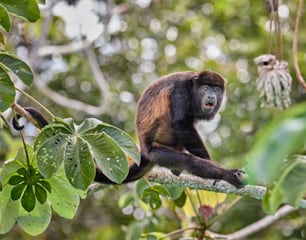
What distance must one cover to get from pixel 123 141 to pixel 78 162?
194mm

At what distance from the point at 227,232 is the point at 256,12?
2.75 meters

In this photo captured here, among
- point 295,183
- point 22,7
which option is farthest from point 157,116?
point 295,183

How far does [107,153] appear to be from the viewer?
228 centimetres

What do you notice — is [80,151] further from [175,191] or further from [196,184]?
[175,191]

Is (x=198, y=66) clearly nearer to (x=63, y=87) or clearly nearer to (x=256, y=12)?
(x=256, y=12)

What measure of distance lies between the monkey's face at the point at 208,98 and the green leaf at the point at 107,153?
1866 millimetres

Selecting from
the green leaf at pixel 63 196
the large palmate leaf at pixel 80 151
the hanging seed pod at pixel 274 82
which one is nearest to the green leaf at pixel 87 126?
the large palmate leaf at pixel 80 151

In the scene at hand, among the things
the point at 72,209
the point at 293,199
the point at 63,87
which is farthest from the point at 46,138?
the point at 63,87

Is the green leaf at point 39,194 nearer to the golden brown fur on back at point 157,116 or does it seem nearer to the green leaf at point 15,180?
the green leaf at point 15,180

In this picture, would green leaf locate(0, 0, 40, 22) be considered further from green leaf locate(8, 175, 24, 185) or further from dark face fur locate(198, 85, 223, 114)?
dark face fur locate(198, 85, 223, 114)

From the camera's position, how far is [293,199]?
1417 mm

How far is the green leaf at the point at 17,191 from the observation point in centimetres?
252

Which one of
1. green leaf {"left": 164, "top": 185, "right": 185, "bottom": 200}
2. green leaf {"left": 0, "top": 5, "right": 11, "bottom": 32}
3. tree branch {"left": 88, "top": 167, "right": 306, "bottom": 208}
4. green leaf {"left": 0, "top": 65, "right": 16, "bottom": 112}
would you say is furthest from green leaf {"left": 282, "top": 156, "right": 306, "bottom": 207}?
green leaf {"left": 164, "top": 185, "right": 185, "bottom": 200}

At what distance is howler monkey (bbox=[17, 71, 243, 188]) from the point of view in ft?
12.8
